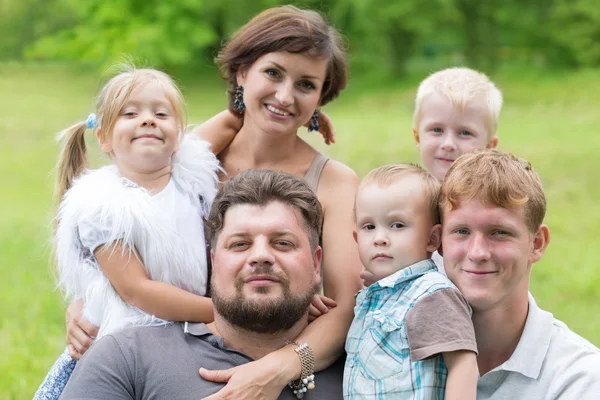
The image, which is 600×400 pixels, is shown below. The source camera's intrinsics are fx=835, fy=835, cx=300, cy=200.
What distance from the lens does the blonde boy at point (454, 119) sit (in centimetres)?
372

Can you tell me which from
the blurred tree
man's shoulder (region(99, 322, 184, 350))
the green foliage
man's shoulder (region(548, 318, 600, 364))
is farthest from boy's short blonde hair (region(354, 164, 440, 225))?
the blurred tree

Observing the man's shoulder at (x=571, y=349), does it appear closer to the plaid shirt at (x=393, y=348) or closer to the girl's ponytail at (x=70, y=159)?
the plaid shirt at (x=393, y=348)

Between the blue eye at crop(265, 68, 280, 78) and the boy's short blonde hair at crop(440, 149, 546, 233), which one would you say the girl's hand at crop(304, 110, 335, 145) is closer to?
the blue eye at crop(265, 68, 280, 78)

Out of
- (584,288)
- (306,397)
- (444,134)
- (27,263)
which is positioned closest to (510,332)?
(306,397)

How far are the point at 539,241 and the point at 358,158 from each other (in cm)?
1097

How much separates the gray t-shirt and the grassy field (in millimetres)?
1223

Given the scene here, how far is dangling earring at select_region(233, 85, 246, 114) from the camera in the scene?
3.77m

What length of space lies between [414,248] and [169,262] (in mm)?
1000

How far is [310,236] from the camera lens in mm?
3160

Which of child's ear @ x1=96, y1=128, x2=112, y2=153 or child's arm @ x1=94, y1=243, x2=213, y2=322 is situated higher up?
child's ear @ x1=96, y1=128, x2=112, y2=153

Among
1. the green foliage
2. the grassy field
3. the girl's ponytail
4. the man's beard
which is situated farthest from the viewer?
the green foliage

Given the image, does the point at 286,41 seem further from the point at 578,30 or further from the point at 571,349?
the point at 578,30

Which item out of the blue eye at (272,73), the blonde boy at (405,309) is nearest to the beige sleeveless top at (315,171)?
the blue eye at (272,73)

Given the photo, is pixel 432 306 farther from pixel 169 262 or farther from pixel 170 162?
pixel 170 162
